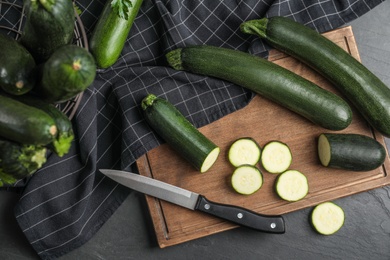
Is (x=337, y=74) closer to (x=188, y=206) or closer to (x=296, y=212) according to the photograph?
(x=296, y=212)

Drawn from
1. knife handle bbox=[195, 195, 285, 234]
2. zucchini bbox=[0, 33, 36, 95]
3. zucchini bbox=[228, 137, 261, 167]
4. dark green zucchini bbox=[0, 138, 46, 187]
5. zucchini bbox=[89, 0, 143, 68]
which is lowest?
knife handle bbox=[195, 195, 285, 234]

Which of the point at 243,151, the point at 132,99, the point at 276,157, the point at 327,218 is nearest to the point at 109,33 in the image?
the point at 132,99

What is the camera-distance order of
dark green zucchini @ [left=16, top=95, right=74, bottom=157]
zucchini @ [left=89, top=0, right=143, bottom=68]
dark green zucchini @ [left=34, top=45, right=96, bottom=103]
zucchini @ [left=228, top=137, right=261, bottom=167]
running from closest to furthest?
dark green zucchini @ [left=34, top=45, right=96, bottom=103]
dark green zucchini @ [left=16, top=95, right=74, bottom=157]
zucchini @ [left=89, top=0, right=143, bottom=68]
zucchini @ [left=228, top=137, right=261, bottom=167]

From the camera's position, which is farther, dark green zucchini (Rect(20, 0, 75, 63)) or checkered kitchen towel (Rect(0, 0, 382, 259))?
checkered kitchen towel (Rect(0, 0, 382, 259))

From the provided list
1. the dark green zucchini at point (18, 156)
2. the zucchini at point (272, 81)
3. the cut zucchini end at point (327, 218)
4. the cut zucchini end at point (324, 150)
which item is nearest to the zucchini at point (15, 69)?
the dark green zucchini at point (18, 156)

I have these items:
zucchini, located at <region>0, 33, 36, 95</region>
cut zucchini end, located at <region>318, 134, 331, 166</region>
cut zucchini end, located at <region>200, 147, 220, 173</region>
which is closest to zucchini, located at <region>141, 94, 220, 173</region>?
cut zucchini end, located at <region>200, 147, 220, 173</region>

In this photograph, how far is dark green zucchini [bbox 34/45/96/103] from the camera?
1.55m

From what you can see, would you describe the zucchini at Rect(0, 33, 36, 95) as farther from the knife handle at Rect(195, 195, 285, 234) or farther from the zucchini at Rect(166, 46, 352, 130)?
the knife handle at Rect(195, 195, 285, 234)

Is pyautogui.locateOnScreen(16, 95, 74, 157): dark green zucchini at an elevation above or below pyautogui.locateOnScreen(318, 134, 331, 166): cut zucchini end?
above

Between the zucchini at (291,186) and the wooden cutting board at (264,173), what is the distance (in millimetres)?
40

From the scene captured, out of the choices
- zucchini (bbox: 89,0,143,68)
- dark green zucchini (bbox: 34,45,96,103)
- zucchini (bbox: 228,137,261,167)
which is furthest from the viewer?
zucchini (bbox: 228,137,261,167)

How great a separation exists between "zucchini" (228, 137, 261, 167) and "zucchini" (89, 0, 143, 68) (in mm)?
640

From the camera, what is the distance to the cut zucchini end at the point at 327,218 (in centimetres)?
233

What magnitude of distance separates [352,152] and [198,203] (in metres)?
0.68
